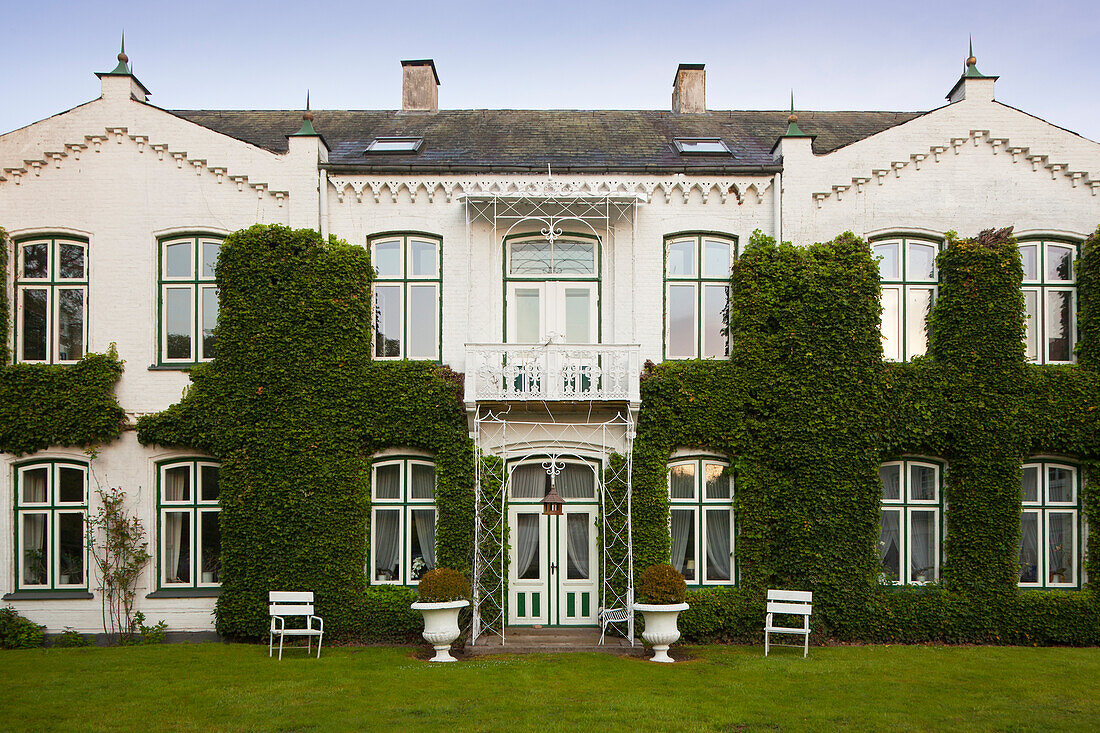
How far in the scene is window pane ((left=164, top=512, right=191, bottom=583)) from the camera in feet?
42.7

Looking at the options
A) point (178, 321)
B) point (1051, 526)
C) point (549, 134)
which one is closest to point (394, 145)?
point (549, 134)

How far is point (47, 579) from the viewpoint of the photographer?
12.9 meters

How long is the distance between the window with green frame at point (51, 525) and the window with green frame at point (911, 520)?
12.6 meters

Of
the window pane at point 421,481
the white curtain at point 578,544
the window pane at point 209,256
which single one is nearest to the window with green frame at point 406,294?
the window pane at point 421,481

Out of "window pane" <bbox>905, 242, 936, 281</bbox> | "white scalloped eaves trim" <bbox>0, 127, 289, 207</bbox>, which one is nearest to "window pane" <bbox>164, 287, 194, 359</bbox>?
"white scalloped eaves trim" <bbox>0, 127, 289, 207</bbox>

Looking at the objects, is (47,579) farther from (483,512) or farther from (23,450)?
(483,512)

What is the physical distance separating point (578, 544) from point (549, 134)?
7.66 meters

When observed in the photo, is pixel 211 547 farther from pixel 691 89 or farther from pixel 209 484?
pixel 691 89

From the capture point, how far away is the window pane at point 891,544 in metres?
13.1

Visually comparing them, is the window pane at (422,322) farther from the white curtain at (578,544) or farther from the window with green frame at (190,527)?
the window with green frame at (190,527)

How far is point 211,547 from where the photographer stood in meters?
13.0

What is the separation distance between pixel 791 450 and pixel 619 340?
3160 millimetres

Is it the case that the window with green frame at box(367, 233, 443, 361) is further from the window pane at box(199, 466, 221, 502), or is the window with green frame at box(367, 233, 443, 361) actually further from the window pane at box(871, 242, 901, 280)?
the window pane at box(871, 242, 901, 280)

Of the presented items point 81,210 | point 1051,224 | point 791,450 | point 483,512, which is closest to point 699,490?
point 791,450
